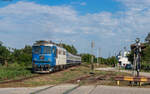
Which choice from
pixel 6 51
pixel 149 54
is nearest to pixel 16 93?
pixel 6 51

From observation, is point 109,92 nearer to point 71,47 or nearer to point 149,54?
point 149,54

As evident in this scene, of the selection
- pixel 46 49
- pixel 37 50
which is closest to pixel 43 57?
pixel 46 49

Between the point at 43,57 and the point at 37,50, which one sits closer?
the point at 43,57

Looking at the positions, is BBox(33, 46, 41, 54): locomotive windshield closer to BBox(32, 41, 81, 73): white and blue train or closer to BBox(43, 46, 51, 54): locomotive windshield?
BBox(32, 41, 81, 73): white and blue train

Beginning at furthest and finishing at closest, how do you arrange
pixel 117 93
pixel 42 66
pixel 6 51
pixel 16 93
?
pixel 6 51, pixel 42 66, pixel 117 93, pixel 16 93

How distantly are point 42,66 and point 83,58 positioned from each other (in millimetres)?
86793

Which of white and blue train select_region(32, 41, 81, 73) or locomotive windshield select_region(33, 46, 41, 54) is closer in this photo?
white and blue train select_region(32, 41, 81, 73)

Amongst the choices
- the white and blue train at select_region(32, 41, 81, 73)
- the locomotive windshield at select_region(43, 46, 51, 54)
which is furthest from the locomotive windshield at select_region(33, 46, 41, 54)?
the locomotive windshield at select_region(43, 46, 51, 54)

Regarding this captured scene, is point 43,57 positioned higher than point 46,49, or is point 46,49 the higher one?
point 46,49

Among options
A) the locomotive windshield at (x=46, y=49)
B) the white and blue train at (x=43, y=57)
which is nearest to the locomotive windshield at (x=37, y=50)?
the white and blue train at (x=43, y=57)

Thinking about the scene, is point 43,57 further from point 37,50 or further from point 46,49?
point 37,50

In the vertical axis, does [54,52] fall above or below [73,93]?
above

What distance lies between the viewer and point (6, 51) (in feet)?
171

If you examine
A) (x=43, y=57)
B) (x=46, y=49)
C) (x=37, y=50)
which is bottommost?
(x=43, y=57)
